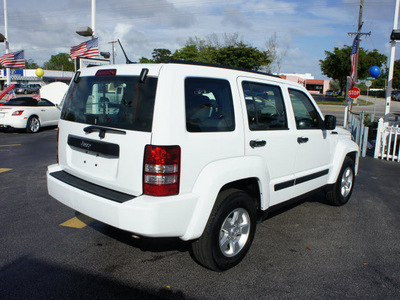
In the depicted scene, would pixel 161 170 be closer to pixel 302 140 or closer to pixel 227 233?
pixel 227 233

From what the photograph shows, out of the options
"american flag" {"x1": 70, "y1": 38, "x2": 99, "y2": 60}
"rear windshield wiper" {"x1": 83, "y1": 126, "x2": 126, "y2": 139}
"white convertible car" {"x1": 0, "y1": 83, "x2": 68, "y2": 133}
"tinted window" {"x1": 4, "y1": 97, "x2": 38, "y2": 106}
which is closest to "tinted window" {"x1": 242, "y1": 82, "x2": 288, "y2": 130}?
"rear windshield wiper" {"x1": 83, "y1": 126, "x2": 126, "y2": 139}

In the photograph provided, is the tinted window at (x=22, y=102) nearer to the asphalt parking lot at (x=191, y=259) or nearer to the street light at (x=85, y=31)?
the street light at (x=85, y=31)

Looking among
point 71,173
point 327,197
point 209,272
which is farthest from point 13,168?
point 327,197

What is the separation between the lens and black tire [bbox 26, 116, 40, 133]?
13125 millimetres

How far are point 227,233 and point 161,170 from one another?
1049mm

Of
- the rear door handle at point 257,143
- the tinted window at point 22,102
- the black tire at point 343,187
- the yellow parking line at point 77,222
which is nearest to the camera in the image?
the rear door handle at point 257,143

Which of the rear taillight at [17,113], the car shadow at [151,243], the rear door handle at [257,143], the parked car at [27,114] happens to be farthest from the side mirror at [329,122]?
the rear taillight at [17,113]

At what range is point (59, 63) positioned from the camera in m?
121

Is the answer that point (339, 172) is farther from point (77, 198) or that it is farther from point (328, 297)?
point (77, 198)

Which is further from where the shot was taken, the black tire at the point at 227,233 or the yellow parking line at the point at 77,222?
the yellow parking line at the point at 77,222

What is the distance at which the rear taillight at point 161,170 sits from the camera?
2.70 metres

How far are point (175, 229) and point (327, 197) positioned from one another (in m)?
3.28

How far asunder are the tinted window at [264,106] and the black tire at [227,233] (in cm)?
77

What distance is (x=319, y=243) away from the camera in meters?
4.00
